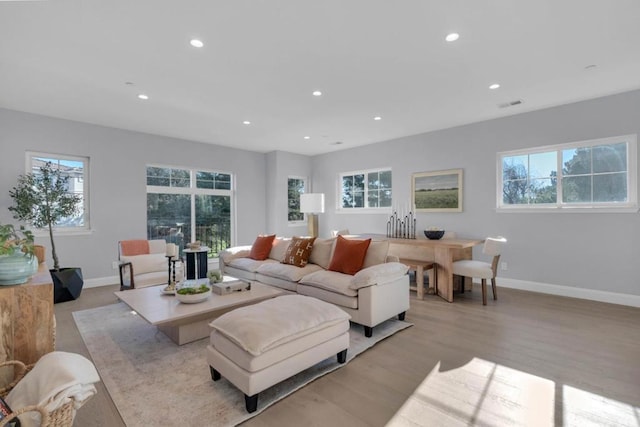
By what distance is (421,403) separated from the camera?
1.95 metres

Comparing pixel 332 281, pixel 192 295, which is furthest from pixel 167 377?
pixel 332 281

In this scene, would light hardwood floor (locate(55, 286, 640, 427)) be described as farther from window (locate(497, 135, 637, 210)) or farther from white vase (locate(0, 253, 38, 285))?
window (locate(497, 135, 637, 210))

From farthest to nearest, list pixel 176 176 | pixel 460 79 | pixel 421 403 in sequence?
pixel 176 176
pixel 460 79
pixel 421 403

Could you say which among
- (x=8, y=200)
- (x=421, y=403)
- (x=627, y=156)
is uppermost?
(x=627, y=156)

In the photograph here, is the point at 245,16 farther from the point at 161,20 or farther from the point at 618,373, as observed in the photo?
the point at 618,373

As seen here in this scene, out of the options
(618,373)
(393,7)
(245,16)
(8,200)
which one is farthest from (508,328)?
(8,200)

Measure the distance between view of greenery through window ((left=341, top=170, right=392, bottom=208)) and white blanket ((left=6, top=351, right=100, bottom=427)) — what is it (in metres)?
5.75

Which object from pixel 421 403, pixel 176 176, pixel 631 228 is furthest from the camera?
pixel 176 176

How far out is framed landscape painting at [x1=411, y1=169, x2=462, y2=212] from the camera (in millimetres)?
5355

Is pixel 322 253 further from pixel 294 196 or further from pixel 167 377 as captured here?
pixel 294 196

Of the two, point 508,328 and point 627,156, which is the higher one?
point 627,156

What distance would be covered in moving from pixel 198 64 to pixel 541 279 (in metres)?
5.40

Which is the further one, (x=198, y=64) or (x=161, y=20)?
(x=198, y=64)

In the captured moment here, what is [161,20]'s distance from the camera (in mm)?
2340
